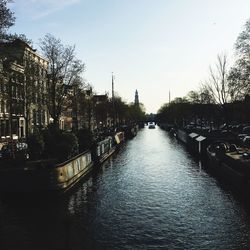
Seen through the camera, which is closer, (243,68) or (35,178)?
(35,178)

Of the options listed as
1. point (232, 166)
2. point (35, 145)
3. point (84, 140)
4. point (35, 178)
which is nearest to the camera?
point (35, 178)

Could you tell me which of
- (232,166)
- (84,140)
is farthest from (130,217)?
(84,140)

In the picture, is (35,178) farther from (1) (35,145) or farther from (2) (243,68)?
(2) (243,68)

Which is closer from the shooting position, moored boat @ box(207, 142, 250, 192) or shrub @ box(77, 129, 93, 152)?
moored boat @ box(207, 142, 250, 192)

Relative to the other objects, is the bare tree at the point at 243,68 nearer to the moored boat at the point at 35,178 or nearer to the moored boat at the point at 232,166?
the moored boat at the point at 232,166

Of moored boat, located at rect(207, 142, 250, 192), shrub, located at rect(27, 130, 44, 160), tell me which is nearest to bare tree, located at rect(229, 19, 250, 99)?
moored boat, located at rect(207, 142, 250, 192)

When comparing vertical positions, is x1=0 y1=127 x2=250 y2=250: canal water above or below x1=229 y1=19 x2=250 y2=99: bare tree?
below

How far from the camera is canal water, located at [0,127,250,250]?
60.2ft

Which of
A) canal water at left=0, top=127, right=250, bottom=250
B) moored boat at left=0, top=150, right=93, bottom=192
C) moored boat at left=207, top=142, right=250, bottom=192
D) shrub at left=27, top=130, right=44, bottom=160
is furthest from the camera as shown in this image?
shrub at left=27, top=130, right=44, bottom=160

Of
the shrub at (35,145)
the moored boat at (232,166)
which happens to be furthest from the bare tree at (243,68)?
the shrub at (35,145)

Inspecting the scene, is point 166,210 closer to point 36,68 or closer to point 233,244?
point 233,244

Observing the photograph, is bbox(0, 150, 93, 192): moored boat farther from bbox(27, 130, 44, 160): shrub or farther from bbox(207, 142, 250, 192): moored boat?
bbox(207, 142, 250, 192): moored boat

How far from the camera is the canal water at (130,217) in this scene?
18359 millimetres

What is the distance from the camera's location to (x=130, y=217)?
22.4 metres
